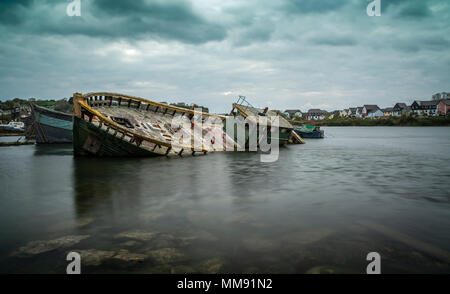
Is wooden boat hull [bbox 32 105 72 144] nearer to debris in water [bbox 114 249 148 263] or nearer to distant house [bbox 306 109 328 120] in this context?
debris in water [bbox 114 249 148 263]

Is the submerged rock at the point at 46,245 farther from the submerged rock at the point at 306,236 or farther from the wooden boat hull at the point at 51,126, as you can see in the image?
the wooden boat hull at the point at 51,126

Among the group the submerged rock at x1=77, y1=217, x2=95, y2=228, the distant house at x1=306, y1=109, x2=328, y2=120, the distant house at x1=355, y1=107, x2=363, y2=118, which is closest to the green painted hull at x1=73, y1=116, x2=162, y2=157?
the submerged rock at x1=77, y1=217, x2=95, y2=228

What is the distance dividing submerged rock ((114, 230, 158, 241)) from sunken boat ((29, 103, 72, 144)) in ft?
112

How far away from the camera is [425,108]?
5103 inches

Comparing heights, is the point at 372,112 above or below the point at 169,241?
above

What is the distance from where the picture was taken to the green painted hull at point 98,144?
18459 mm

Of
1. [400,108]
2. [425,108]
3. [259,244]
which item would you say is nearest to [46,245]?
[259,244]

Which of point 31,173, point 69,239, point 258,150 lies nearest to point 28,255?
point 69,239

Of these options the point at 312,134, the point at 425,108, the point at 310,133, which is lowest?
the point at 312,134

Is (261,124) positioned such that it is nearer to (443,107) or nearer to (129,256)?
(129,256)

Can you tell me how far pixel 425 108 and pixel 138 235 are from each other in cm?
15628

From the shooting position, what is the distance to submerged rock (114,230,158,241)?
6402 mm

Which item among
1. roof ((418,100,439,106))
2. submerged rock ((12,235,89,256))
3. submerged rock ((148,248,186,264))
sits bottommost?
submerged rock ((148,248,186,264))

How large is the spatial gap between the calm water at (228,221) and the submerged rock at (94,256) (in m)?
0.07
